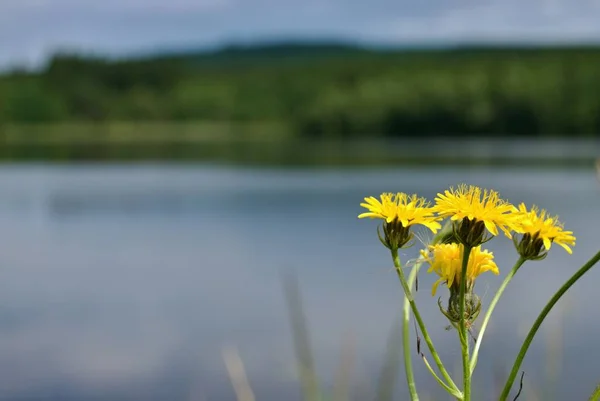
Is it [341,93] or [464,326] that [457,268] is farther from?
[341,93]

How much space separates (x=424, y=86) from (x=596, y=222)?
62.9 m

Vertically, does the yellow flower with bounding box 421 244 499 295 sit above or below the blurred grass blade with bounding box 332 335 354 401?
above

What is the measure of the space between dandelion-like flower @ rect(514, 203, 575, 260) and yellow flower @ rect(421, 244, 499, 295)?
0.07 metres

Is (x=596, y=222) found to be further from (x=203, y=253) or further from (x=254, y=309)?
(x=254, y=309)

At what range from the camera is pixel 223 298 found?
48.4 ft

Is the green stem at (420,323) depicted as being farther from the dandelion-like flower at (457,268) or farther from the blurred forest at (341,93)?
the blurred forest at (341,93)

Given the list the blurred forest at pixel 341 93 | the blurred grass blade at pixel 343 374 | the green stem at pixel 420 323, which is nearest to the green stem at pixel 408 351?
the green stem at pixel 420 323

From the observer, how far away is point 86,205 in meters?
29.2

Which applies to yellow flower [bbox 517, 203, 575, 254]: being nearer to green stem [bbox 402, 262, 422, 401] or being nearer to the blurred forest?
green stem [bbox 402, 262, 422, 401]

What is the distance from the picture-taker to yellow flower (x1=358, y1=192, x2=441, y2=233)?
4.98ft

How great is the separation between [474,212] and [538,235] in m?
0.13

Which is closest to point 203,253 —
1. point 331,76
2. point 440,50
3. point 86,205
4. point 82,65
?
Answer: point 86,205

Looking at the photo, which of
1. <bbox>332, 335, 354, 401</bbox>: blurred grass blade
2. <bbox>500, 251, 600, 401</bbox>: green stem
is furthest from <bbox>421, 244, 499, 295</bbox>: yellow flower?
<bbox>332, 335, 354, 401</bbox>: blurred grass blade

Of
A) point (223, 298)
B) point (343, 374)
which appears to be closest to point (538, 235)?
point (343, 374)
